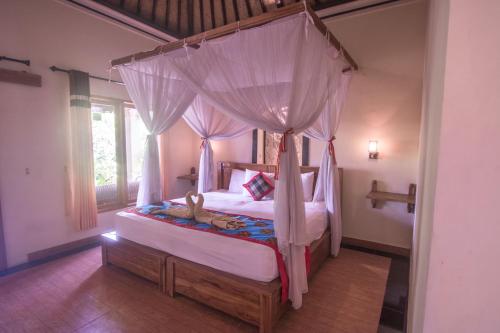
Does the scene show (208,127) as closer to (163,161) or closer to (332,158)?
(163,161)

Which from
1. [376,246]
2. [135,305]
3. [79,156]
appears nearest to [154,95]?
[79,156]

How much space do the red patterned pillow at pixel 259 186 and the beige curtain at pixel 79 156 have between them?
2.21 metres

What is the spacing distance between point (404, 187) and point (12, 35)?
4966 mm

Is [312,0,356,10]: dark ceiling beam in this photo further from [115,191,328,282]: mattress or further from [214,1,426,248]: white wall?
[115,191,328,282]: mattress

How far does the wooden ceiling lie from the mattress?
9.37 ft

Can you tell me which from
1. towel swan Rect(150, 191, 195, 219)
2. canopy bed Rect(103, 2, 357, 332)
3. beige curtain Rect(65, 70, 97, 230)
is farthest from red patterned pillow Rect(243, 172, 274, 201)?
beige curtain Rect(65, 70, 97, 230)

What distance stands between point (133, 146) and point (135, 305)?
2670 mm

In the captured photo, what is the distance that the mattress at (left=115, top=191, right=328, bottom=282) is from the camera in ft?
6.83

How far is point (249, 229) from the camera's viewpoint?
247cm

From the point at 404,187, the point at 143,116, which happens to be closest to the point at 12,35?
the point at 143,116

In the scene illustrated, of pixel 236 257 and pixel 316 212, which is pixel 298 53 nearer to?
Answer: pixel 236 257

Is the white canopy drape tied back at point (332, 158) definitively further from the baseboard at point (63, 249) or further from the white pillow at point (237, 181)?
the baseboard at point (63, 249)

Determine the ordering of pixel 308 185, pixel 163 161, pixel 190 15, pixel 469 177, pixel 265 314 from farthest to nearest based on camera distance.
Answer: pixel 163 161 < pixel 190 15 < pixel 308 185 < pixel 265 314 < pixel 469 177

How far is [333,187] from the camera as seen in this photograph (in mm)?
3260
